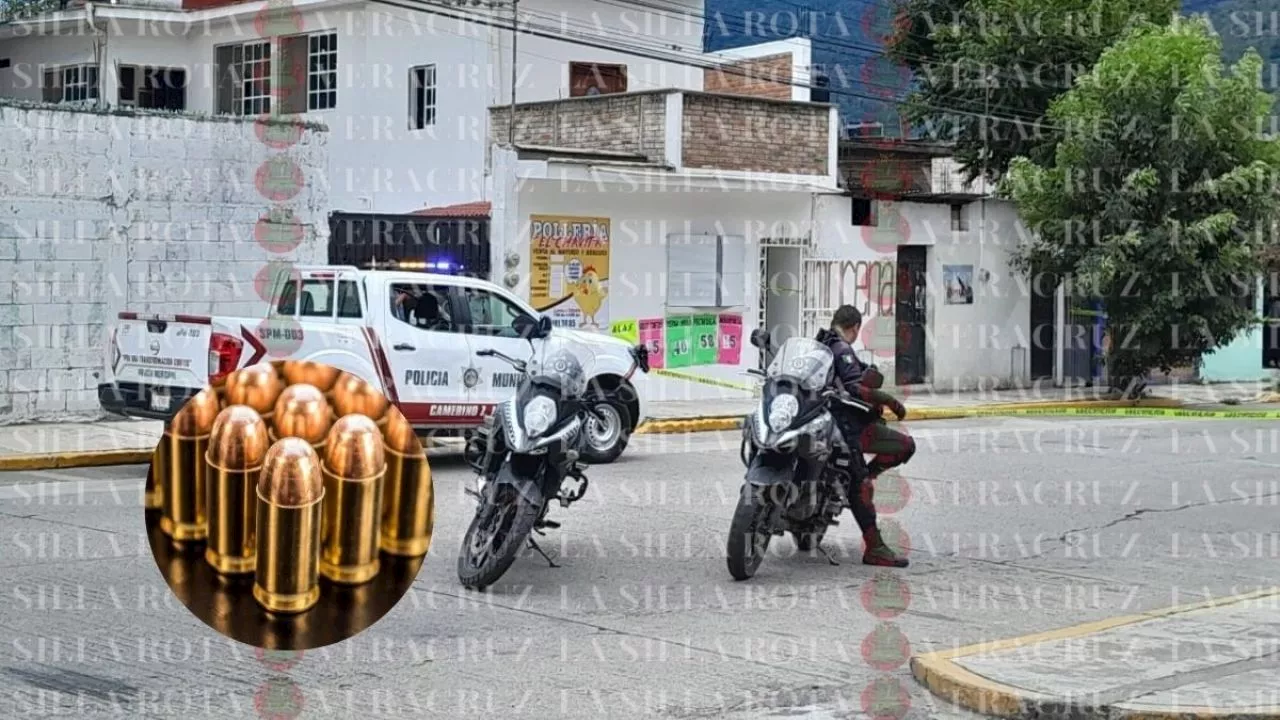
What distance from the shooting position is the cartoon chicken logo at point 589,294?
24469mm

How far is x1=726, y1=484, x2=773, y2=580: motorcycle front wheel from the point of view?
10.2 m

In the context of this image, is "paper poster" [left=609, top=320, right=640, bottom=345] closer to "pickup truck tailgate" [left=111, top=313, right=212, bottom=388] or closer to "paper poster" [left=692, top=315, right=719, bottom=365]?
"paper poster" [left=692, top=315, right=719, bottom=365]

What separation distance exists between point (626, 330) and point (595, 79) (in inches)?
272

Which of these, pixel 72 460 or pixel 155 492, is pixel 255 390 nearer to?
pixel 155 492

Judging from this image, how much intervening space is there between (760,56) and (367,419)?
3235 cm

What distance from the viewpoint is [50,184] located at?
19031 mm

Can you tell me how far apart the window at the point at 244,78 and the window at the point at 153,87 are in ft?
3.11

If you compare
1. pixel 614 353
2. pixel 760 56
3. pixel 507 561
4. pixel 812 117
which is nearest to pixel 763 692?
pixel 507 561

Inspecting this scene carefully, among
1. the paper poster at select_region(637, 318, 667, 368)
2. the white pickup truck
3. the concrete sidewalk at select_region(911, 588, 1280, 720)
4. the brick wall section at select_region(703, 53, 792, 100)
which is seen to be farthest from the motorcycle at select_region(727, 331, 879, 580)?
the brick wall section at select_region(703, 53, 792, 100)

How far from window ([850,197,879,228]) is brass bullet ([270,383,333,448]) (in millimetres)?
26212

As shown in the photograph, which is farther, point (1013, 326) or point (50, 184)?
point (1013, 326)

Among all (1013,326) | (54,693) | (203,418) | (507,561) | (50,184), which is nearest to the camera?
(203,418)

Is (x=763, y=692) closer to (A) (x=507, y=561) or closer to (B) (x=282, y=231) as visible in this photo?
(A) (x=507, y=561)

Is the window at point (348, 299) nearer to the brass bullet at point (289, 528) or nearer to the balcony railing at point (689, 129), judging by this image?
the balcony railing at point (689, 129)
